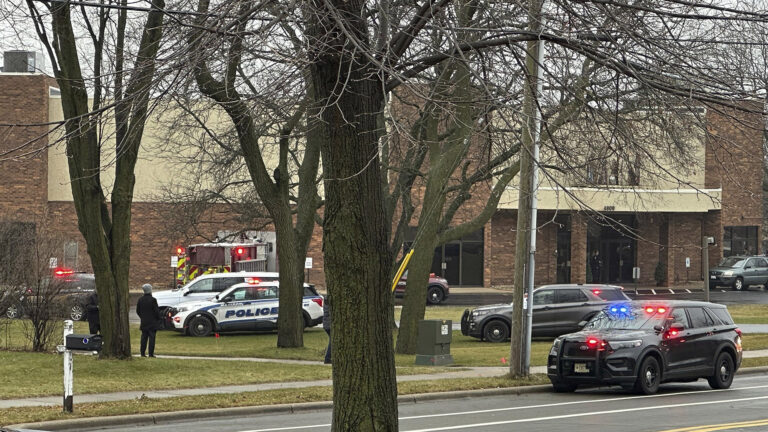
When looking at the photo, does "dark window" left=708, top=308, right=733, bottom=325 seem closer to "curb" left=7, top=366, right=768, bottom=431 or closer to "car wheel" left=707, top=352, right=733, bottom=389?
"car wheel" left=707, top=352, right=733, bottom=389

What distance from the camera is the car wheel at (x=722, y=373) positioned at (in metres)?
19.9

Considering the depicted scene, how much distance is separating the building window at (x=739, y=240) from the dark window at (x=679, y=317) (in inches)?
1862

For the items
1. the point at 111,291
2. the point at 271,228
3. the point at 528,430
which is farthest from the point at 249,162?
the point at 271,228

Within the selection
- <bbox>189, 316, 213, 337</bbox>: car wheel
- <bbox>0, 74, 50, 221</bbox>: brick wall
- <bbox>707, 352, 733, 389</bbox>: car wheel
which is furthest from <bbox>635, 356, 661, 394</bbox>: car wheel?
<bbox>0, 74, 50, 221</bbox>: brick wall

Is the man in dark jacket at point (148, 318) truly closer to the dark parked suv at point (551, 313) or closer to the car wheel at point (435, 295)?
the dark parked suv at point (551, 313)

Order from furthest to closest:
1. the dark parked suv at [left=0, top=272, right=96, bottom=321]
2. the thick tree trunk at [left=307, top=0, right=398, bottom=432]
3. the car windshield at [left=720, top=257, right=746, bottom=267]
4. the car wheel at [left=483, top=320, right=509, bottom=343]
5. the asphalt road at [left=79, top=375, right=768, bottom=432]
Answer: the car windshield at [left=720, top=257, right=746, bottom=267] → the car wheel at [left=483, top=320, right=509, bottom=343] → the dark parked suv at [left=0, top=272, right=96, bottom=321] → the asphalt road at [left=79, top=375, right=768, bottom=432] → the thick tree trunk at [left=307, top=0, right=398, bottom=432]

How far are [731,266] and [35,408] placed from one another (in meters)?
49.0

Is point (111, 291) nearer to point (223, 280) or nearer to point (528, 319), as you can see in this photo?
point (528, 319)

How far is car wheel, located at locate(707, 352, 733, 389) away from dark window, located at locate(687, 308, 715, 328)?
626mm

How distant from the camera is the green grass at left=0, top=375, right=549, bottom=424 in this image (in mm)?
14703

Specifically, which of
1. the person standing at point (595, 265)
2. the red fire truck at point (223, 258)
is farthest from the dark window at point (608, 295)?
the person standing at point (595, 265)

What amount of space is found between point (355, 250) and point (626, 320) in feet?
39.9

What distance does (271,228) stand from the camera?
49406mm

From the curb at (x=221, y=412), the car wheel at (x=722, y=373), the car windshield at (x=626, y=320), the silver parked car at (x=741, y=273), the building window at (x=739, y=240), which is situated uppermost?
the building window at (x=739, y=240)
